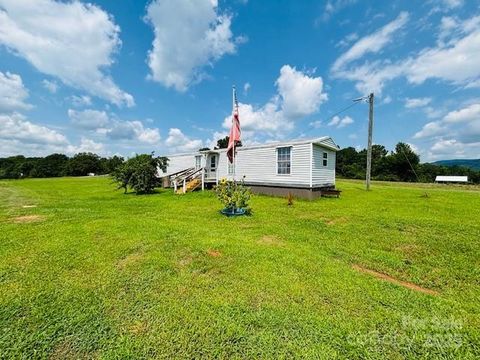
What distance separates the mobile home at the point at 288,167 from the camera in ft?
40.8

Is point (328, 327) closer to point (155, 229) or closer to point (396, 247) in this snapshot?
point (396, 247)

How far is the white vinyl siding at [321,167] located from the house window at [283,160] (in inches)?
53.6

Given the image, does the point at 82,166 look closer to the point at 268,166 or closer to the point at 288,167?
the point at 268,166

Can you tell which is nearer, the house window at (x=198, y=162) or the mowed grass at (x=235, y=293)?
the mowed grass at (x=235, y=293)

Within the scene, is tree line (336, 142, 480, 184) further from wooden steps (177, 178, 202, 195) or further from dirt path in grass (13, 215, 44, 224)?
dirt path in grass (13, 215, 44, 224)

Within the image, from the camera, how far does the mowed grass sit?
235 cm

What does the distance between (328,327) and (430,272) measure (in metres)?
2.65

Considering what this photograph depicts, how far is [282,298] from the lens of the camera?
3.10 metres

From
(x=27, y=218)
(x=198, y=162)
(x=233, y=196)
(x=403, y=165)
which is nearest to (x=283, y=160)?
(x=233, y=196)

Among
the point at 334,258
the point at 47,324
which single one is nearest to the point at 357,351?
the point at 334,258

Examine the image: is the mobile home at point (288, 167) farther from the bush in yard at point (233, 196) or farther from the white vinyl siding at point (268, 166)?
the bush in yard at point (233, 196)

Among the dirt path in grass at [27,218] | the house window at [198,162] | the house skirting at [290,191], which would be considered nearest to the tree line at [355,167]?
the house window at [198,162]

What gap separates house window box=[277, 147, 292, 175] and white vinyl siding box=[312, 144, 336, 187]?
1362 millimetres

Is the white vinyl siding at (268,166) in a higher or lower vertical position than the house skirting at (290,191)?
higher
